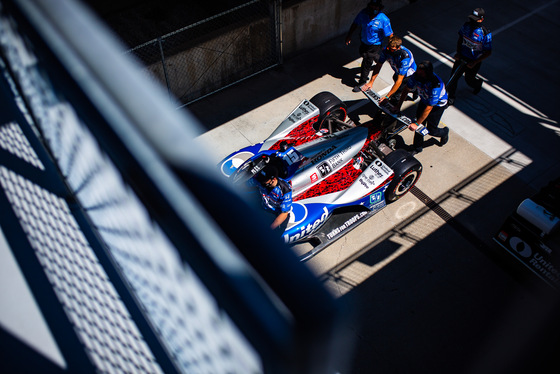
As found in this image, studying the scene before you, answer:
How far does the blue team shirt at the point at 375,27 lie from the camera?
334 inches

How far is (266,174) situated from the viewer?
574 cm

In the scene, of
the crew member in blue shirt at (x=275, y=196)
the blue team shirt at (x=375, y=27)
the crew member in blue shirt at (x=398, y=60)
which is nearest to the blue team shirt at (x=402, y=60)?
the crew member in blue shirt at (x=398, y=60)

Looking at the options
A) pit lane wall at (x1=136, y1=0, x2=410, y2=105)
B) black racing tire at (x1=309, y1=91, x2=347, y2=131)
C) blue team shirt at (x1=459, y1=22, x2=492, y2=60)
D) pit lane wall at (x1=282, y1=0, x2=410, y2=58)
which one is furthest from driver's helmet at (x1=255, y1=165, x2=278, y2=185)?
blue team shirt at (x1=459, y1=22, x2=492, y2=60)

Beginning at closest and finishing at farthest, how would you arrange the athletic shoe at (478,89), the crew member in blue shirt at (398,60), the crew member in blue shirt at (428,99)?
the crew member in blue shirt at (428,99), the crew member in blue shirt at (398,60), the athletic shoe at (478,89)

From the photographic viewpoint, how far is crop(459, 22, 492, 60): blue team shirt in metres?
7.97

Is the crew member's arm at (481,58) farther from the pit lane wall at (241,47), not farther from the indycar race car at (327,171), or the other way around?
the pit lane wall at (241,47)

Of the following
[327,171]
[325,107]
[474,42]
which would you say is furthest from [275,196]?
[474,42]

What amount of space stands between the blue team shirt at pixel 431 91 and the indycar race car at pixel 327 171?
618mm

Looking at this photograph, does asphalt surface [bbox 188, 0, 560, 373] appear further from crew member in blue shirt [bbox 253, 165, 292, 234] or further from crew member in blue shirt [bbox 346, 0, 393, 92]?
crew member in blue shirt [bbox 253, 165, 292, 234]

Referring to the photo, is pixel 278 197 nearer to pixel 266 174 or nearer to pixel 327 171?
pixel 266 174

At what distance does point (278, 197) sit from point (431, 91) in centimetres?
317

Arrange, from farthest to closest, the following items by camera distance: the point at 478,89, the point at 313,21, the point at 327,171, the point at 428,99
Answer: the point at 313,21
the point at 478,89
the point at 428,99
the point at 327,171

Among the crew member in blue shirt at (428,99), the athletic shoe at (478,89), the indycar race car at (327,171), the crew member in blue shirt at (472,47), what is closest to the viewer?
the indycar race car at (327,171)

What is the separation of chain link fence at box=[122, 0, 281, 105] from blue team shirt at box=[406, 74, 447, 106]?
3.22m
